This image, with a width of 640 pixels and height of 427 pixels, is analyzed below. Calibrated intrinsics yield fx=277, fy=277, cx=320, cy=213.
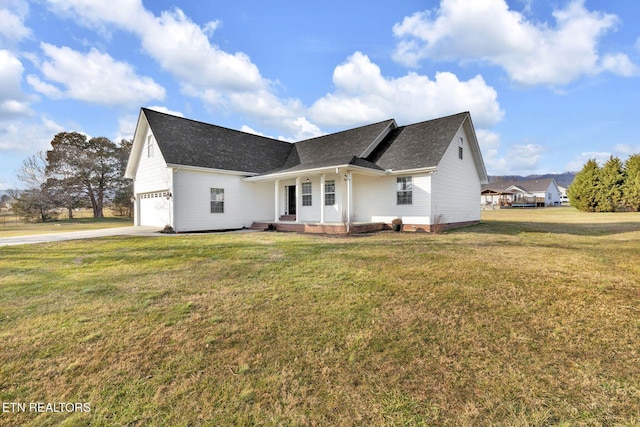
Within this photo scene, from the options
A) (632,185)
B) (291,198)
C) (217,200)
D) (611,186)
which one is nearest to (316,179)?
(291,198)

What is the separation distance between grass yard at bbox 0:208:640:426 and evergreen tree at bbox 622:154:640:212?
31383 millimetres

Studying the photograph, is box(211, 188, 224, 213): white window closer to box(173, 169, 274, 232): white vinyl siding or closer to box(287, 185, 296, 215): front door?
box(173, 169, 274, 232): white vinyl siding

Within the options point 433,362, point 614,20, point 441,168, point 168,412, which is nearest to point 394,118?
point 441,168

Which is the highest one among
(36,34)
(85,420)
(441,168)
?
(36,34)

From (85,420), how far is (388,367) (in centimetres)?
264

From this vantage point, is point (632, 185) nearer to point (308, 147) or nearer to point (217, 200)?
point (308, 147)

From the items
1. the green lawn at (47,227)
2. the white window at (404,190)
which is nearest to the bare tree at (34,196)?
the green lawn at (47,227)

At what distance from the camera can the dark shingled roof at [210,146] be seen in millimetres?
14148

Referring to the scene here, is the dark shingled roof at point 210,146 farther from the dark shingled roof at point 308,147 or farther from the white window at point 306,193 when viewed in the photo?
the white window at point 306,193

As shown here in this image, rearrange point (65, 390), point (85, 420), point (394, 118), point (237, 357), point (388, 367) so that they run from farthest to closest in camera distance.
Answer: point (394, 118)
point (237, 357)
point (388, 367)
point (65, 390)
point (85, 420)

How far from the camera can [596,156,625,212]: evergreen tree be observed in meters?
27.9

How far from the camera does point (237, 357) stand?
9.82 feet

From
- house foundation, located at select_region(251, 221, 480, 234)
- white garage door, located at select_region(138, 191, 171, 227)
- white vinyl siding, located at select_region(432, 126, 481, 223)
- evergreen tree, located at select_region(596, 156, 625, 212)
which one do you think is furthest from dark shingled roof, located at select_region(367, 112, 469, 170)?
evergreen tree, located at select_region(596, 156, 625, 212)

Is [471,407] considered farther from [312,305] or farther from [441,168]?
[441,168]
